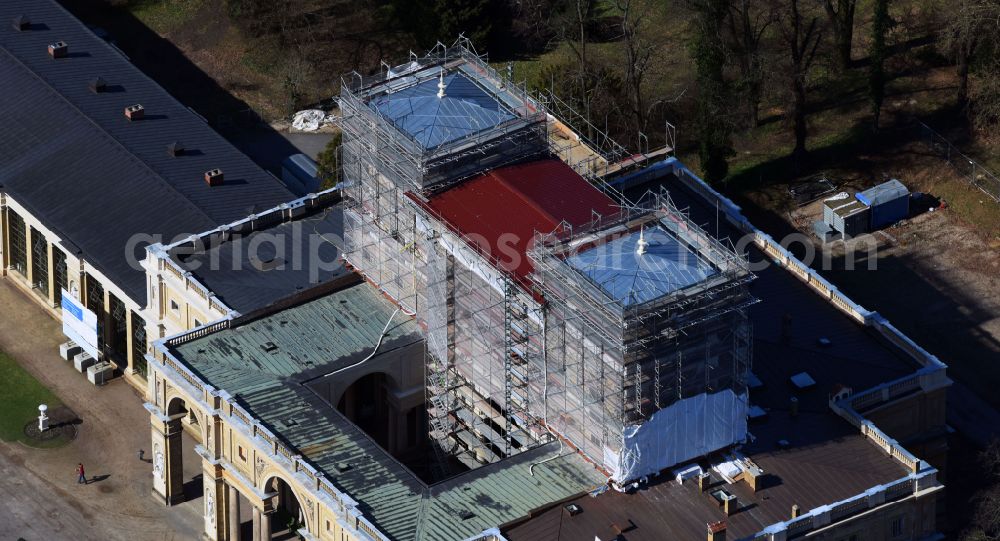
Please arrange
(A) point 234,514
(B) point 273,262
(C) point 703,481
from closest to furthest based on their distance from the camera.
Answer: (C) point 703,481
(A) point 234,514
(B) point 273,262

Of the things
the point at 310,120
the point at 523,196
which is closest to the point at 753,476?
the point at 523,196

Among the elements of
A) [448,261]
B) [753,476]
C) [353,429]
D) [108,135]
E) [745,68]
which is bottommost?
[753,476]

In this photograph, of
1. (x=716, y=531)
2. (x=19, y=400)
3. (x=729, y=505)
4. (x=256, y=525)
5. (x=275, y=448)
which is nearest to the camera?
(x=716, y=531)

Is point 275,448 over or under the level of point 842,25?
under

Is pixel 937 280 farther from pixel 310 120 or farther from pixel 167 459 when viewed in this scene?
pixel 167 459

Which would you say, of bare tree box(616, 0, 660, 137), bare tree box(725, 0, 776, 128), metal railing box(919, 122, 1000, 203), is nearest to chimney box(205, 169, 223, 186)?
bare tree box(616, 0, 660, 137)

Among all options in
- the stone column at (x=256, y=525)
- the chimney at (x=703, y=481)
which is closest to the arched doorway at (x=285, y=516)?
the stone column at (x=256, y=525)

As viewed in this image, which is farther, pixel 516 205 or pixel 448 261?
pixel 516 205
